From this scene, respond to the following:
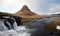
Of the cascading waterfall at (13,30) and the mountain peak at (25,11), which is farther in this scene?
the mountain peak at (25,11)

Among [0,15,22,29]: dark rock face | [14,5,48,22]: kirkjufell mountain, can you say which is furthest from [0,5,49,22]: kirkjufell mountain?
[0,15,22,29]: dark rock face

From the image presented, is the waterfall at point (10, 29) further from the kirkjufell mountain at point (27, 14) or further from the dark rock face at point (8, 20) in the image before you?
the kirkjufell mountain at point (27, 14)

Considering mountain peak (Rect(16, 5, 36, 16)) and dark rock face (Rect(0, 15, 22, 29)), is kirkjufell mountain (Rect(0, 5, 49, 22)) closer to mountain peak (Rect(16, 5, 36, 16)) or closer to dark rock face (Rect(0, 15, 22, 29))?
mountain peak (Rect(16, 5, 36, 16))

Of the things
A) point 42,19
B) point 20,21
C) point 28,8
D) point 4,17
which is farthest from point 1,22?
point 42,19

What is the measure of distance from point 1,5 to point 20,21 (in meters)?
0.50

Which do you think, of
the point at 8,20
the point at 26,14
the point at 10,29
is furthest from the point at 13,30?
the point at 26,14

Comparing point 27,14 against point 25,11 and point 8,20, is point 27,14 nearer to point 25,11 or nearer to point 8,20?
point 25,11

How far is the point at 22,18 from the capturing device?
292 cm

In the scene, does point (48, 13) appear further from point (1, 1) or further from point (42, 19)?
point (1, 1)

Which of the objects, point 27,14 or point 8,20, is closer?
point 27,14

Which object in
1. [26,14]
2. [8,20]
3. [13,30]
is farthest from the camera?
[8,20]

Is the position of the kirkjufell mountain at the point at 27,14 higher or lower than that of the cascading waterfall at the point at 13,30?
higher

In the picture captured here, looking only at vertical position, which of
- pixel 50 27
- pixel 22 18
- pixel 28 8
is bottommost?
pixel 50 27

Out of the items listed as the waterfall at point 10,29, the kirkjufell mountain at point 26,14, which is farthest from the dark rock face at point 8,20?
the kirkjufell mountain at point 26,14
